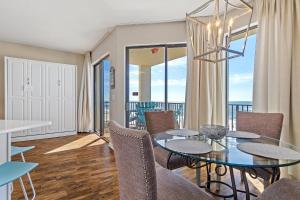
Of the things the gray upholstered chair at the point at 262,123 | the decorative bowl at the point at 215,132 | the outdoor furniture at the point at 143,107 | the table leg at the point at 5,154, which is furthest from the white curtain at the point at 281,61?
the table leg at the point at 5,154

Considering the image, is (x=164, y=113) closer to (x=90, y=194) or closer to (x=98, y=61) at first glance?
(x=90, y=194)

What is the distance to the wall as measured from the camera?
369 cm

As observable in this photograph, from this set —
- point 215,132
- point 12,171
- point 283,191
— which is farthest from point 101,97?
point 283,191

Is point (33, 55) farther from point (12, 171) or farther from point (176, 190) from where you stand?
point (176, 190)

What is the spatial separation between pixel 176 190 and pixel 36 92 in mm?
4709

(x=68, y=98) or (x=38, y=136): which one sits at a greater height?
(x=68, y=98)

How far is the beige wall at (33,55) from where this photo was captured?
481cm

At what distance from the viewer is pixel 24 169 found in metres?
1.38

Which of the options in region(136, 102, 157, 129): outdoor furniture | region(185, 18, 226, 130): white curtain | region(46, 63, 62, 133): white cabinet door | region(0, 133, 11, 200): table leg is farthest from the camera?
region(46, 63, 62, 133): white cabinet door

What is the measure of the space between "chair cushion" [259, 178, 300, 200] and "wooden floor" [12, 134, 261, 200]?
1008 mm

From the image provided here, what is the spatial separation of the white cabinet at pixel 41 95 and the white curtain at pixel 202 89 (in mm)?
3422

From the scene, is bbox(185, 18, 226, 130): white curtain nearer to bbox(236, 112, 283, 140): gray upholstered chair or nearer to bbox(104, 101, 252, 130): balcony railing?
bbox(104, 101, 252, 130): balcony railing

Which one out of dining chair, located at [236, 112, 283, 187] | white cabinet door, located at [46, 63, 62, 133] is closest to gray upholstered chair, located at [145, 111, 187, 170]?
Answer: dining chair, located at [236, 112, 283, 187]

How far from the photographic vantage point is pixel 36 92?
15.9 ft
